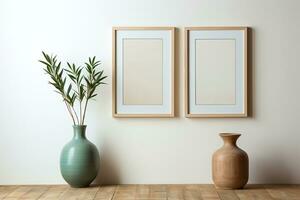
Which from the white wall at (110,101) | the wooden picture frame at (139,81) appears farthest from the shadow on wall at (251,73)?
the wooden picture frame at (139,81)

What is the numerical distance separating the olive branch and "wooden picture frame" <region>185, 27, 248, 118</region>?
783 mm

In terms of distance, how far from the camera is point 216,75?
478 cm

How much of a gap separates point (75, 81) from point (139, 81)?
1.82 feet

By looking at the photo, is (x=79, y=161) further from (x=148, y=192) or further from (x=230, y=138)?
(x=230, y=138)

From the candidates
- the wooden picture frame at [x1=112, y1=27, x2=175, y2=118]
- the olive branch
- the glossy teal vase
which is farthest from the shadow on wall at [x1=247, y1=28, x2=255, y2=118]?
the glossy teal vase

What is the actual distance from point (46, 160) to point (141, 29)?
1410 mm

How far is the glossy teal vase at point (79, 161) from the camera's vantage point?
4508mm

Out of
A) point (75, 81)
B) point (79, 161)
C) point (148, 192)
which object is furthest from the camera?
point (75, 81)

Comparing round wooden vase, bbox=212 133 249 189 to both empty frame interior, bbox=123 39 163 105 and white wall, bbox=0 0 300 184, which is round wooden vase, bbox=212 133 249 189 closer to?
white wall, bbox=0 0 300 184

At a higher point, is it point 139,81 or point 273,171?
point 139,81

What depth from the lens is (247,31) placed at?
4758 millimetres

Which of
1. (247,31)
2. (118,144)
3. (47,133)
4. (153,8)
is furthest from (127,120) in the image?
(247,31)

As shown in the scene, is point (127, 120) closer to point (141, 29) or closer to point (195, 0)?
point (141, 29)

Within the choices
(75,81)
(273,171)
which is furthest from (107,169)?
(273,171)
